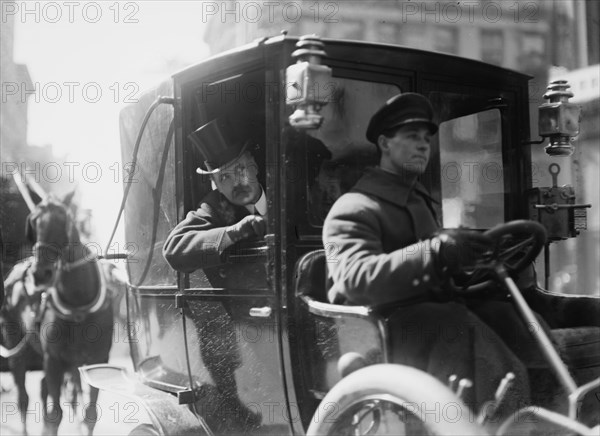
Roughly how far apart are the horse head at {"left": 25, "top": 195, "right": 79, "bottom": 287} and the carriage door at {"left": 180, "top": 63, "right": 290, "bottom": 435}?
7.40 ft

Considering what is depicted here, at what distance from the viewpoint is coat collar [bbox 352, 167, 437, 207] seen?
255 cm

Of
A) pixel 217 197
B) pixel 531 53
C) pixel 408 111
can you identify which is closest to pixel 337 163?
pixel 408 111

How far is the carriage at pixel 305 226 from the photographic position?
7.89 ft

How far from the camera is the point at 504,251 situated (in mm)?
2525

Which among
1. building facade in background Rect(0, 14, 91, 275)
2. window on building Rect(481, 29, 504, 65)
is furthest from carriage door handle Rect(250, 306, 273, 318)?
window on building Rect(481, 29, 504, 65)

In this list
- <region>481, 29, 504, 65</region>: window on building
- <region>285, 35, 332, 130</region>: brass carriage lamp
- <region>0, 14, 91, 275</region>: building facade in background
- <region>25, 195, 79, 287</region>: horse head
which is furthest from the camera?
<region>25, 195, 79, 287</region>: horse head

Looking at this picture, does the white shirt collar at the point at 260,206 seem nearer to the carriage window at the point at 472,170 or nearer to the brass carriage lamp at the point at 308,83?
the brass carriage lamp at the point at 308,83

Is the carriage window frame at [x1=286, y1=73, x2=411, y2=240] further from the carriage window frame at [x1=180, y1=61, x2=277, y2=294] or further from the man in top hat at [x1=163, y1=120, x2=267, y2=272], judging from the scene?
the man in top hat at [x1=163, y1=120, x2=267, y2=272]

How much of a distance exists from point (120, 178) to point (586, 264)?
4.05m

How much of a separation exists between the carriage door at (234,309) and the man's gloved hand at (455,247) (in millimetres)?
785

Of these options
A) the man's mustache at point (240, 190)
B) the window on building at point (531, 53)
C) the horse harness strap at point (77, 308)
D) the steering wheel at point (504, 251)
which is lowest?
the horse harness strap at point (77, 308)

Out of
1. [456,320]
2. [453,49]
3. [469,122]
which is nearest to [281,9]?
[453,49]

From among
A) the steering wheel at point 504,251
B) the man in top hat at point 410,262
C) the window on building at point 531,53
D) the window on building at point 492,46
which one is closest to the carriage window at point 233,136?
the man in top hat at point 410,262

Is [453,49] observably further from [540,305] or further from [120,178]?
[120,178]
